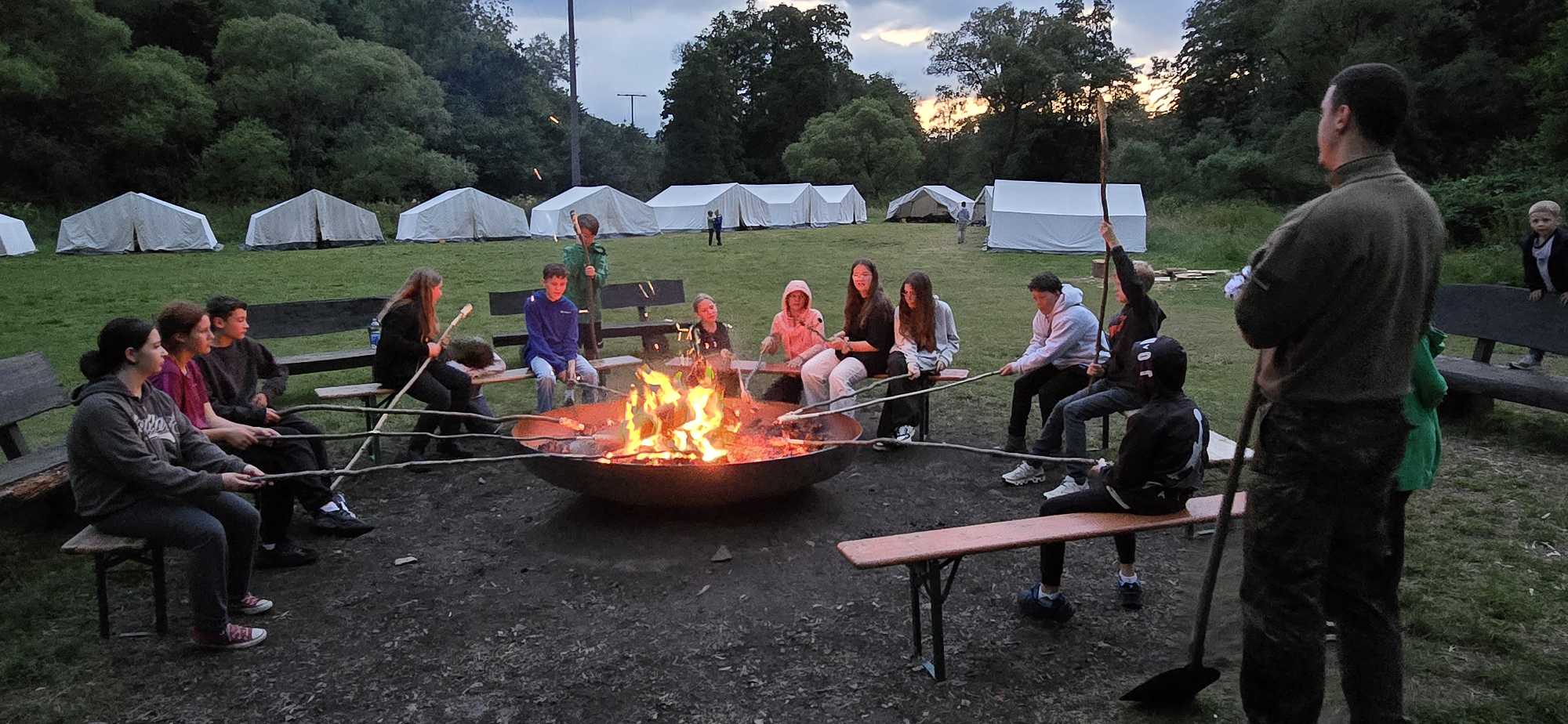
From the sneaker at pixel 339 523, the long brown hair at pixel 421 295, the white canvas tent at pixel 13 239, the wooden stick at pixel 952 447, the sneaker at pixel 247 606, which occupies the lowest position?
the sneaker at pixel 247 606

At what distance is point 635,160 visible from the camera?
60.0 m

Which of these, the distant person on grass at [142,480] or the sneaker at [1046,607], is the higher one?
the distant person on grass at [142,480]

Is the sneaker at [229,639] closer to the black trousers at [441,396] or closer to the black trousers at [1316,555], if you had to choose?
the black trousers at [441,396]

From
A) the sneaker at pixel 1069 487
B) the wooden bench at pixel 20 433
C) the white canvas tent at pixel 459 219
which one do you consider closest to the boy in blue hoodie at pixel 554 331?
the wooden bench at pixel 20 433

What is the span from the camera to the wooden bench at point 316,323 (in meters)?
7.38

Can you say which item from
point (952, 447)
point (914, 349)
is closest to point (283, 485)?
point (952, 447)

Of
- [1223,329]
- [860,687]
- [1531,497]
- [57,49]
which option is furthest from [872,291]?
[57,49]

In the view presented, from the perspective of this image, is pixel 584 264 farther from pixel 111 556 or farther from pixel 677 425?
pixel 111 556

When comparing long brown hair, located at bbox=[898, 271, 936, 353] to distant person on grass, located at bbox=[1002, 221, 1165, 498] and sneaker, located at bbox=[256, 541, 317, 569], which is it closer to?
distant person on grass, located at bbox=[1002, 221, 1165, 498]

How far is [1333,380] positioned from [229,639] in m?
4.03

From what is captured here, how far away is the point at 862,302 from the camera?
675 centimetres

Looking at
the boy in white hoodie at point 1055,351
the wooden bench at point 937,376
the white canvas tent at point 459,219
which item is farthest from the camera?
the white canvas tent at point 459,219

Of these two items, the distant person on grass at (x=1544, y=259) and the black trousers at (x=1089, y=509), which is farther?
the distant person on grass at (x=1544, y=259)

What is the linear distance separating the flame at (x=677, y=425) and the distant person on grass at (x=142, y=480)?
71.6 inches
